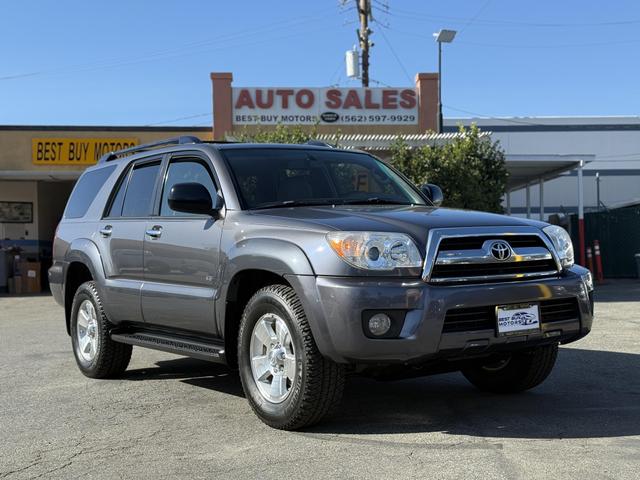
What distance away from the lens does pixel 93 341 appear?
670 centimetres

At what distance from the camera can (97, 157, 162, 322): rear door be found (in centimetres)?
593

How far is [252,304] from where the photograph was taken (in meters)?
4.69

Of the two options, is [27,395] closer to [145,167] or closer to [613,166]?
[145,167]

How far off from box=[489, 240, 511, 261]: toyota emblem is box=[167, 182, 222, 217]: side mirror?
190 cm

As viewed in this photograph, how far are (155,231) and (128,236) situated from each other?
464 mm

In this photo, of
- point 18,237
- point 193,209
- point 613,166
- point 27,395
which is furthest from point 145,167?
point 613,166

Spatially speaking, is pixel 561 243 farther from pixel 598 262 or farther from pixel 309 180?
pixel 598 262

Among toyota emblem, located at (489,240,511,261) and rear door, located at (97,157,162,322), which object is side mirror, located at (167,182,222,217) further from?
toyota emblem, located at (489,240,511,261)

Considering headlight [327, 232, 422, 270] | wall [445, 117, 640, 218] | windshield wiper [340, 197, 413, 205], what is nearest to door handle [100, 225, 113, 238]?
windshield wiper [340, 197, 413, 205]

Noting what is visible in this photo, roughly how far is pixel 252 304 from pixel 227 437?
815 mm

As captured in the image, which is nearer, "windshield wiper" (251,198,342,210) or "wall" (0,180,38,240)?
"windshield wiper" (251,198,342,210)

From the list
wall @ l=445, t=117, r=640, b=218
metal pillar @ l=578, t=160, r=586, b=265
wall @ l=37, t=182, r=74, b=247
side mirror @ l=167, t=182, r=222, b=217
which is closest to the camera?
side mirror @ l=167, t=182, r=222, b=217

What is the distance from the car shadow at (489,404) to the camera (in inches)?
178

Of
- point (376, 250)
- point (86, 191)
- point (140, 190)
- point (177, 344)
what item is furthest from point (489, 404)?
A: point (86, 191)
